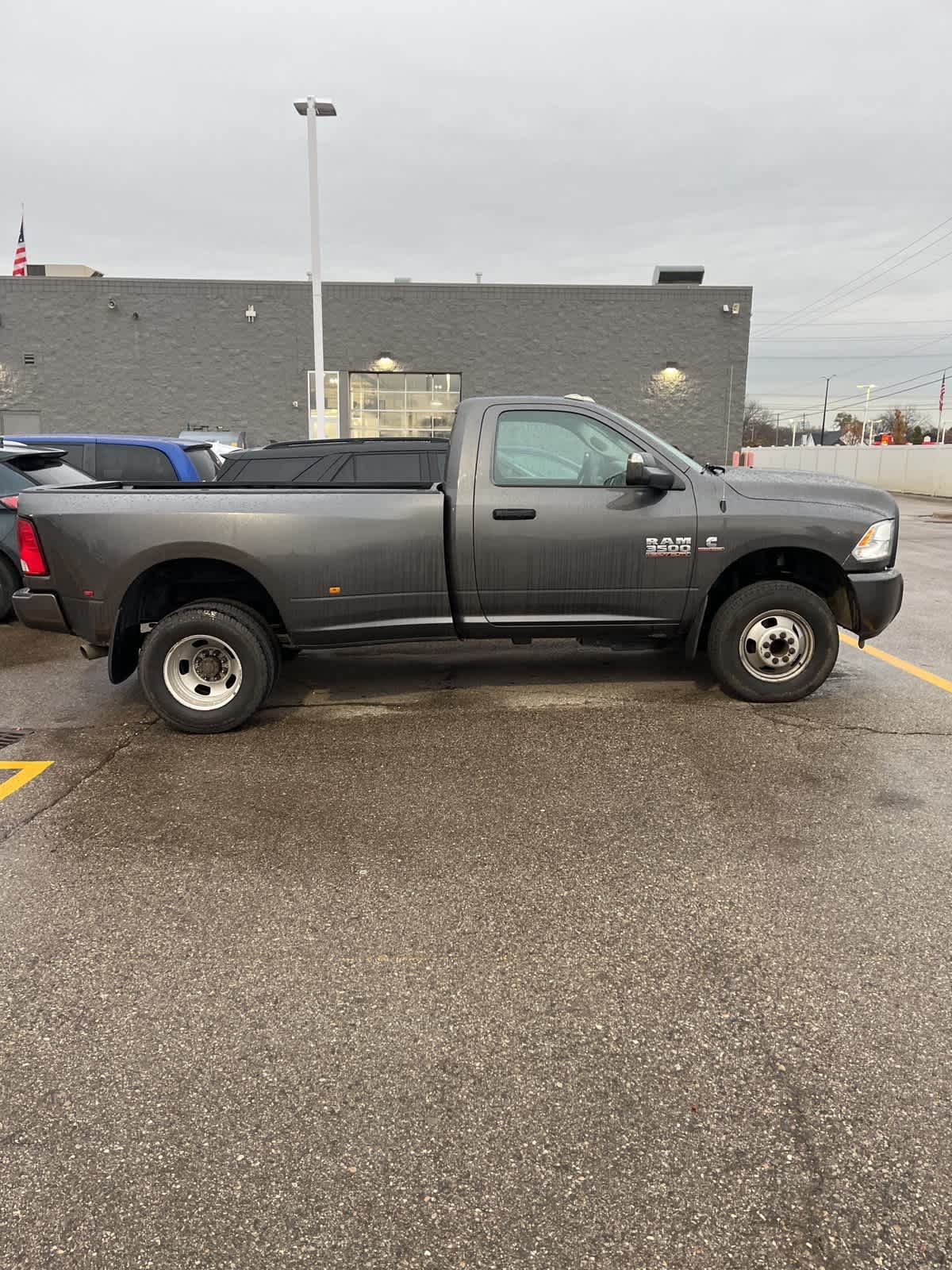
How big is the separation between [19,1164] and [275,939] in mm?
1094

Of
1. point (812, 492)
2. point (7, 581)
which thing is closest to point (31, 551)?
point (7, 581)

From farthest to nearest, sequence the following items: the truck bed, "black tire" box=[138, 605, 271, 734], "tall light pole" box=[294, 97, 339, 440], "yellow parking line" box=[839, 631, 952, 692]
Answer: "tall light pole" box=[294, 97, 339, 440], "yellow parking line" box=[839, 631, 952, 692], "black tire" box=[138, 605, 271, 734], the truck bed

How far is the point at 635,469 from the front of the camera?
5285mm

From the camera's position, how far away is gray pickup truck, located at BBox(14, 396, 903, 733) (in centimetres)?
525

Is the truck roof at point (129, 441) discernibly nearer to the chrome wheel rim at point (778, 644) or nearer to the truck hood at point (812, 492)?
the truck hood at point (812, 492)

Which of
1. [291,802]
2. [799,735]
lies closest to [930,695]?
[799,735]

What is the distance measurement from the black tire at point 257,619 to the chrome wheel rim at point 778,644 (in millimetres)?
3014

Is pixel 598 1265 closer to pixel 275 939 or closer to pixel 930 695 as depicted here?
pixel 275 939

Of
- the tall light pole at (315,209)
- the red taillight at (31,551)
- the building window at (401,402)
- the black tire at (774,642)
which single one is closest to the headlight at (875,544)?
the black tire at (774,642)

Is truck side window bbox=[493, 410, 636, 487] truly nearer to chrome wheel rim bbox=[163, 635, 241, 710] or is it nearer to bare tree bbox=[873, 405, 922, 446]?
chrome wheel rim bbox=[163, 635, 241, 710]

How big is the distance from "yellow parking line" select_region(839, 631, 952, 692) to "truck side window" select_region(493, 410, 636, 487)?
2865 mm

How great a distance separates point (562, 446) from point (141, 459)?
6.13 m

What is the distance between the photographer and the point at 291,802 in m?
4.38

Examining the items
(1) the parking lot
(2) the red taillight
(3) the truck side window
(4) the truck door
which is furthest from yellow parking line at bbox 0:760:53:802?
(3) the truck side window
